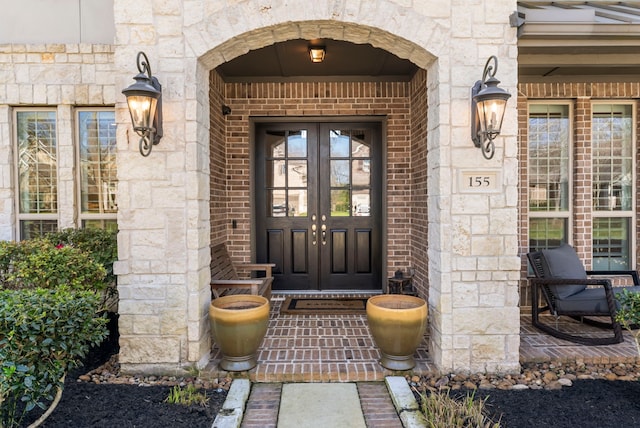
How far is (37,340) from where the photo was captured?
83.7 inches

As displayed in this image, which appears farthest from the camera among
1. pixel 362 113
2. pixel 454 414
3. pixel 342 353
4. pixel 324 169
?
pixel 324 169

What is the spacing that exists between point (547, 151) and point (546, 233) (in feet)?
3.14

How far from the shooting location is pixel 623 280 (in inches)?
180

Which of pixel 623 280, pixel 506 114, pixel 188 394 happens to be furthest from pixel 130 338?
pixel 623 280

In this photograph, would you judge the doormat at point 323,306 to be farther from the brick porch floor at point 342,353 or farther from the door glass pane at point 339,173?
the door glass pane at point 339,173

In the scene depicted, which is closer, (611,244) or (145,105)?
(145,105)

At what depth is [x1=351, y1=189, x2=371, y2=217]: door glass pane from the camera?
211 inches

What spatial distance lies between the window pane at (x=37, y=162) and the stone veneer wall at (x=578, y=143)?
520cm

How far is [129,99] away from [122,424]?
2.16 m

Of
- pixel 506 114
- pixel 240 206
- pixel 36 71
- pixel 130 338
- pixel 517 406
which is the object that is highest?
pixel 36 71

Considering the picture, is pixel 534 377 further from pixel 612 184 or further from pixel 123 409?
pixel 123 409

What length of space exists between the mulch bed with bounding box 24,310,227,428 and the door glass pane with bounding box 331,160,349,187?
3.17 meters

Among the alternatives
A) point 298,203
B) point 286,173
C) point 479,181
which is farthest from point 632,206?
point 286,173

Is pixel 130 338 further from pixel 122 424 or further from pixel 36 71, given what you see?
pixel 36 71
